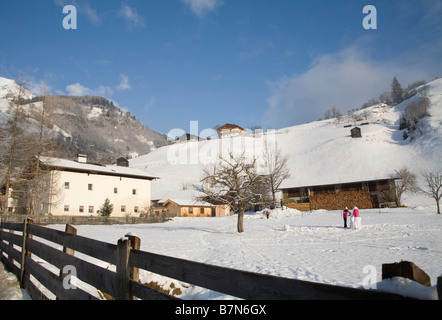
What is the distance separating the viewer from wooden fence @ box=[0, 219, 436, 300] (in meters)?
1.80

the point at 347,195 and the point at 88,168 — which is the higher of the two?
the point at 88,168

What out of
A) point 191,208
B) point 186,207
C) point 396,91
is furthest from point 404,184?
point 396,91

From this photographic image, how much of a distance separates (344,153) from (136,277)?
7934 centimetres

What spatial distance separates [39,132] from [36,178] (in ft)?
18.2

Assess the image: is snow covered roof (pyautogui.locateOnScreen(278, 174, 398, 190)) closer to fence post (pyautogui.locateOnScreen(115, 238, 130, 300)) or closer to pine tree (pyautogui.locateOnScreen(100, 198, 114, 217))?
pine tree (pyautogui.locateOnScreen(100, 198, 114, 217))

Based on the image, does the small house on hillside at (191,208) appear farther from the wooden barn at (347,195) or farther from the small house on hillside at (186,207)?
the wooden barn at (347,195)

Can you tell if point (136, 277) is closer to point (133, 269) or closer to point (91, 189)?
point (133, 269)

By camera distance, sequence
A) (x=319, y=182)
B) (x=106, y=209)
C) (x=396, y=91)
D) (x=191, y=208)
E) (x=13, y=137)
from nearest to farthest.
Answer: (x=13, y=137) → (x=106, y=209) → (x=319, y=182) → (x=191, y=208) → (x=396, y=91)

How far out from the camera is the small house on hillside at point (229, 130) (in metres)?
140

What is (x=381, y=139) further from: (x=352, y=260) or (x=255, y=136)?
(x=352, y=260)

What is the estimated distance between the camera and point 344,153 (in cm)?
7406

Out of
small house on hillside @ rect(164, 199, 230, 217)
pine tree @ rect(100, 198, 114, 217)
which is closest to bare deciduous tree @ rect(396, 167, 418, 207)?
small house on hillside @ rect(164, 199, 230, 217)

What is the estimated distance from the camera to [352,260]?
10.6 m
